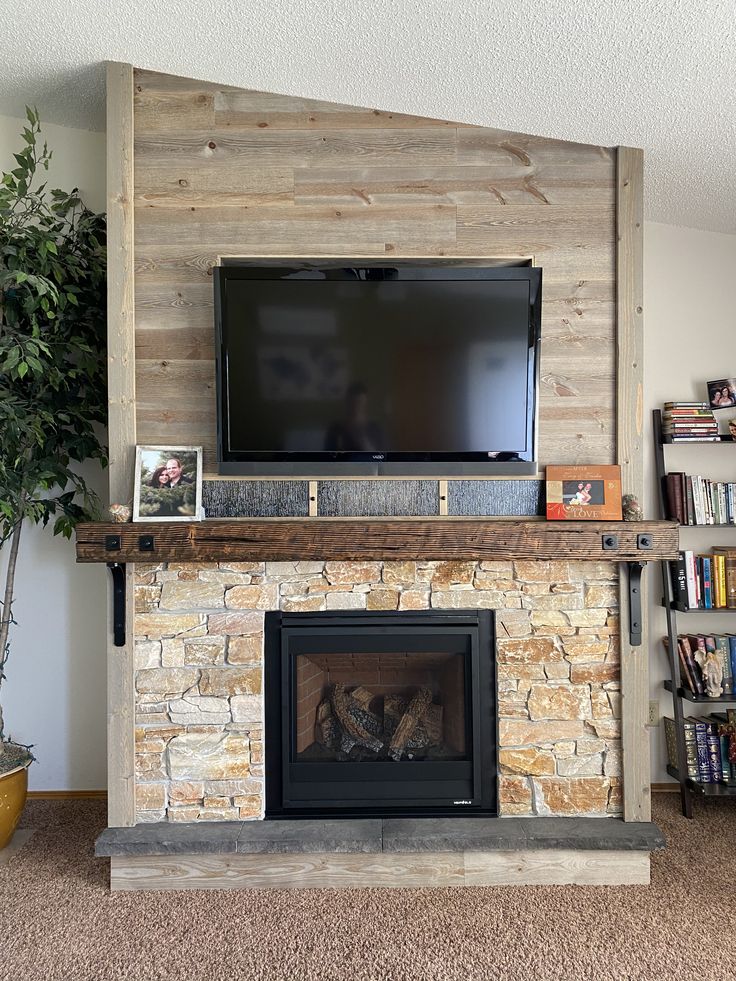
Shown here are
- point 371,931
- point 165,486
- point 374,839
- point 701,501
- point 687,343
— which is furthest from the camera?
point 687,343

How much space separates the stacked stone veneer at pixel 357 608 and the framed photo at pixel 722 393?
1.08 meters

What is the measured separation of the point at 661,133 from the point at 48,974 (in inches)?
124

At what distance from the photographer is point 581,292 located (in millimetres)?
2621

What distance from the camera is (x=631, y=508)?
253cm

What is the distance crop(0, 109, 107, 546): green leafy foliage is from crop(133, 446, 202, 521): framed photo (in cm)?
44

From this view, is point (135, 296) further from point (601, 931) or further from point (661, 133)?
point (601, 931)

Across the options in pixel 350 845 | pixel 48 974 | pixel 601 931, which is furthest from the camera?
pixel 350 845

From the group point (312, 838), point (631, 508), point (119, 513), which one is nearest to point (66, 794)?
point (312, 838)

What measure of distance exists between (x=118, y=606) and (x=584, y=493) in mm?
1624

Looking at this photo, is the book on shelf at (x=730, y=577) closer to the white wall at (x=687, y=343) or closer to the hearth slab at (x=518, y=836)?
the white wall at (x=687, y=343)

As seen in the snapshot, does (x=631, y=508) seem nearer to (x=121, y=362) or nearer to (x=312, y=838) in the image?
(x=312, y=838)

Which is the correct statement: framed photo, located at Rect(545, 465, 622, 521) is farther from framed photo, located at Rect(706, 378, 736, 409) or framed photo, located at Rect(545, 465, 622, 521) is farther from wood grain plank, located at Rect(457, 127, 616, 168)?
wood grain plank, located at Rect(457, 127, 616, 168)

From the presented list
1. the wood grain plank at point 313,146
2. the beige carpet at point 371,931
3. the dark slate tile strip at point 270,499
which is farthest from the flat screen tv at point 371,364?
the beige carpet at point 371,931

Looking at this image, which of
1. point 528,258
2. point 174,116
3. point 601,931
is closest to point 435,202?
point 528,258
